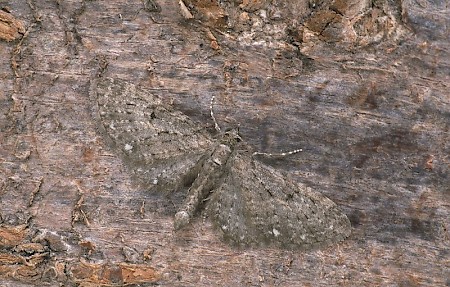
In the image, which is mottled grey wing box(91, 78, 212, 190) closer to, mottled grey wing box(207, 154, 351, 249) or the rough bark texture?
the rough bark texture

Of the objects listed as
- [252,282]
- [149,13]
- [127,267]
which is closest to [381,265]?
[252,282]

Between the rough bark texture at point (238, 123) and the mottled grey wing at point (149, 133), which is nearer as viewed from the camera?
the rough bark texture at point (238, 123)

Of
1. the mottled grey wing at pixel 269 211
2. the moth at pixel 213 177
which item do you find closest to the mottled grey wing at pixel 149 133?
the moth at pixel 213 177

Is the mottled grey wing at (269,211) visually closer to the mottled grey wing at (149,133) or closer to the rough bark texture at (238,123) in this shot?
the rough bark texture at (238,123)

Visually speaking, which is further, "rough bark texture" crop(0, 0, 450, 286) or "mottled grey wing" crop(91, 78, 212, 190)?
"mottled grey wing" crop(91, 78, 212, 190)

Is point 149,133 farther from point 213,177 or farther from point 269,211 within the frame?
point 269,211

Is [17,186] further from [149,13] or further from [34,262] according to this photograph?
[149,13]

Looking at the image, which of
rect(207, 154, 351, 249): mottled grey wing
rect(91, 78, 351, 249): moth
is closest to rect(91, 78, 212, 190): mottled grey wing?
rect(91, 78, 351, 249): moth
